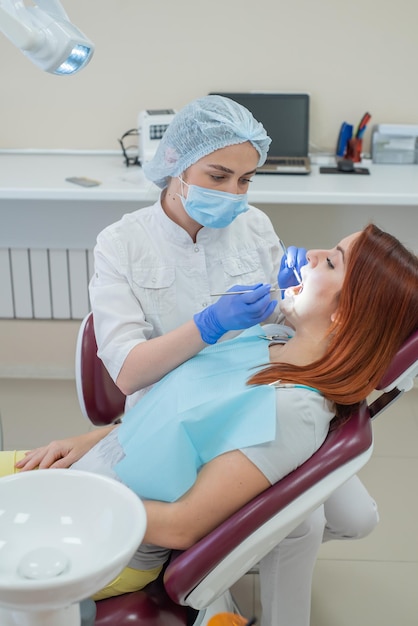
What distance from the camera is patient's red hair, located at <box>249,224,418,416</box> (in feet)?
4.53

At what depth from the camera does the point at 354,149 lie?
9.98 feet

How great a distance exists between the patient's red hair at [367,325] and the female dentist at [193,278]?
17 centimetres

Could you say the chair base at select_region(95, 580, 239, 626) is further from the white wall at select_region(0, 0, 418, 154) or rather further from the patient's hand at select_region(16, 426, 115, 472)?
the white wall at select_region(0, 0, 418, 154)

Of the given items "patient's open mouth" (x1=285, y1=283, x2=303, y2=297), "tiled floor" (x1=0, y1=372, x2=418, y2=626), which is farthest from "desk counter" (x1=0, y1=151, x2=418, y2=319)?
"patient's open mouth" (x1=285, y1=283, x2=303, y2=297)

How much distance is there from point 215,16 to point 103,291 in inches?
67.2

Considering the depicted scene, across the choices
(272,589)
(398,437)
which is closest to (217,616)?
(272,589)

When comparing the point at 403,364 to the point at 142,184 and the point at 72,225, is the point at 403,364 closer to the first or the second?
the point at 142,184

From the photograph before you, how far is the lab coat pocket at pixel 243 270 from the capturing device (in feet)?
5.93

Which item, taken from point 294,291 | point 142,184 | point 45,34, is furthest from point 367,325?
point 142,184

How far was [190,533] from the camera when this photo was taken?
1.29 meters

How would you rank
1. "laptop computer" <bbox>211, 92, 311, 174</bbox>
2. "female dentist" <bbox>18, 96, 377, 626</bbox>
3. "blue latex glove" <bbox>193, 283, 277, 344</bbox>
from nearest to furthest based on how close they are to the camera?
1. "blue latex glove" <bbox>193, 283, 277, 344</bbox>
2. "female dentist" <bbox>18, 96, 377, 626</bbox>
3. "laptop computer" <bbox>211, 92, 311, 174</bbox>

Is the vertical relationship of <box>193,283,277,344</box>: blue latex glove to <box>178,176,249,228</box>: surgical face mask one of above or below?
below

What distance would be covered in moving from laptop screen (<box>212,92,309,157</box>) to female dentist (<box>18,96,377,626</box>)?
4.07ft

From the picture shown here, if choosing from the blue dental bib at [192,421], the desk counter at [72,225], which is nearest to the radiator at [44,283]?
the desk counter at [72,225]
